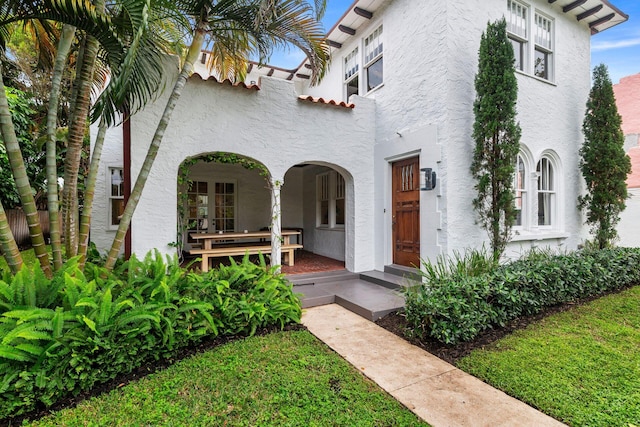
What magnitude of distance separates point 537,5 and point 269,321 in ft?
30.3

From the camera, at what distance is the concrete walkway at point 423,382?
2729mm

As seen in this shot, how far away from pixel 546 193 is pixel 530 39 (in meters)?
3.71

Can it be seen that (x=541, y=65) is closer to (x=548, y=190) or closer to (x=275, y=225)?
(x=548, y=190)

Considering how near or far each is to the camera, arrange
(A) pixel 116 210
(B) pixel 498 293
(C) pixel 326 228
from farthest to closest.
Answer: (C) pixel 326 228
(A) pixel 116 210
(B) pixel 498 293

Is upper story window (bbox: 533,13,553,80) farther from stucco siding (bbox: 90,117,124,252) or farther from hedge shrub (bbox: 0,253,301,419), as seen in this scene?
stucco siding (bbox: 90,117,124,252)

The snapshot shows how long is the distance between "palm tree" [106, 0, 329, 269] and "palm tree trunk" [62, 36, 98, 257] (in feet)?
2.43

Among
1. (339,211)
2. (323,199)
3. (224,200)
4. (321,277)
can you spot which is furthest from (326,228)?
(224,200)

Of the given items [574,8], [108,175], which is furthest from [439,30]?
[108,175]

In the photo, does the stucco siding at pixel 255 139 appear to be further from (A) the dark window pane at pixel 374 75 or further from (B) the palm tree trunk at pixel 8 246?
(B) the palm tree trunk at pixel 8 246

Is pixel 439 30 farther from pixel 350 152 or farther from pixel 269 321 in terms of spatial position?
pixel 269 321

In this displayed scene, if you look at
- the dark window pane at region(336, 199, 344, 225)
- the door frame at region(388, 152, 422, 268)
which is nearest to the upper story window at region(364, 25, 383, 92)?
the door frame at region(388, 152, 422, 268)

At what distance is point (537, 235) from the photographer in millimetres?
7152

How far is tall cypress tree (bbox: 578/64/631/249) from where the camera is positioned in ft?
24.8

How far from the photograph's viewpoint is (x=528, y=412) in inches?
110
